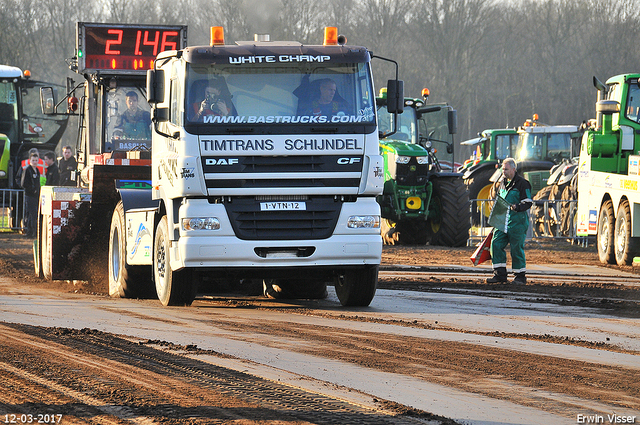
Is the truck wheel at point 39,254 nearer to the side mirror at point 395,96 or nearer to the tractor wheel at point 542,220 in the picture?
the side mirror at point 395,96

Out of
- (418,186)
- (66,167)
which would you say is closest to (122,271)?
(418,186)

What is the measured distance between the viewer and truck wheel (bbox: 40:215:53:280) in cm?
1327

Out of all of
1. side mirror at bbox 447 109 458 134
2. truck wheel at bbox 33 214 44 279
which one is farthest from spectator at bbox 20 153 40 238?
side mirror at bbox 447 109 458 134

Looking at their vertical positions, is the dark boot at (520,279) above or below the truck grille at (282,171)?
below

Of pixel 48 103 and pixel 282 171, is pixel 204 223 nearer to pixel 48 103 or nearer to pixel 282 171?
pixel 282 171

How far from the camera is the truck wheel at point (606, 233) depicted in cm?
1695

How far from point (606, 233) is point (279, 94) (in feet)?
30.8

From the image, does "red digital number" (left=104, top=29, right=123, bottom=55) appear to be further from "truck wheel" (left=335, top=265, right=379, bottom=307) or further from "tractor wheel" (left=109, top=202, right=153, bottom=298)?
"truck wheel" (left=335, top=265, right=379, bottom=307)

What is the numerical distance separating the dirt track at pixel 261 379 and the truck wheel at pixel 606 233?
21.6 feet

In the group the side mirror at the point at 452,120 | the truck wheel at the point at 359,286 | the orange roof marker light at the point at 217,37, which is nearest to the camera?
the orange roof marker light at the point at 217,37

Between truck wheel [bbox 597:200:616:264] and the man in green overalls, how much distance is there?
13.1 feet

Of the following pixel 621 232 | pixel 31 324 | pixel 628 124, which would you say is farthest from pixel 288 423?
pixel 628 124

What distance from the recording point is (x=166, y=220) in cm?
1031

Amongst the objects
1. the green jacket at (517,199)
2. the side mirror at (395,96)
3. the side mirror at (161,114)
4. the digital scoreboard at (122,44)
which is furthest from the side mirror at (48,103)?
the green jacket at (517,199)
